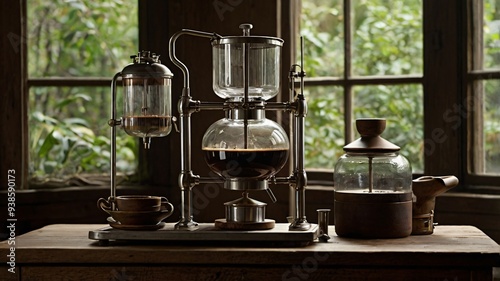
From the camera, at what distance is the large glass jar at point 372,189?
7.55 feet

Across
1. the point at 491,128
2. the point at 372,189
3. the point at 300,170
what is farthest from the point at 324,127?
the point at 300,170

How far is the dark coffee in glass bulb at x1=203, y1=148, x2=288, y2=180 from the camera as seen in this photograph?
2.24m

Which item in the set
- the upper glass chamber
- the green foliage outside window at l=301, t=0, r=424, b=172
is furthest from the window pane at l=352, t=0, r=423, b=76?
the upper glass chamber

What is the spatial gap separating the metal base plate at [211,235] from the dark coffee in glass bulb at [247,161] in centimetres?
17

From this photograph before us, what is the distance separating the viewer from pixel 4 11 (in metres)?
3.21

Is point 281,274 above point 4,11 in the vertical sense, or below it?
below

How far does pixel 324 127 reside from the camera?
334cm

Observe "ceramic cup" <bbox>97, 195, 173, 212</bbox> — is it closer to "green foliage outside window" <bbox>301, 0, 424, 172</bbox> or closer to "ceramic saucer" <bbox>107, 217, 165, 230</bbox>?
"ceramic saucer" <bbox>107, 217, 165, 230</bbox>

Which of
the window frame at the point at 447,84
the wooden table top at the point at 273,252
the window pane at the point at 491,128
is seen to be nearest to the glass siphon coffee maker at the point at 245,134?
the wooden table top at the point at 273,252

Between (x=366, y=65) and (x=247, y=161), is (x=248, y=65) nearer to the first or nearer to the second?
(x=247, y=161)

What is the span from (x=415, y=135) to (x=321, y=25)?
2.02 ft

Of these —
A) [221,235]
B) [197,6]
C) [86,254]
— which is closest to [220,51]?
[221,235]

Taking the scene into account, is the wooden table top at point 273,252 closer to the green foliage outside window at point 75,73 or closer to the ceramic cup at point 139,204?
the ceramic cup at point 139,204

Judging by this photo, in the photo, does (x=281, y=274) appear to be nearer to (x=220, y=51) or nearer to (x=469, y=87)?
(x=220, y=51)
